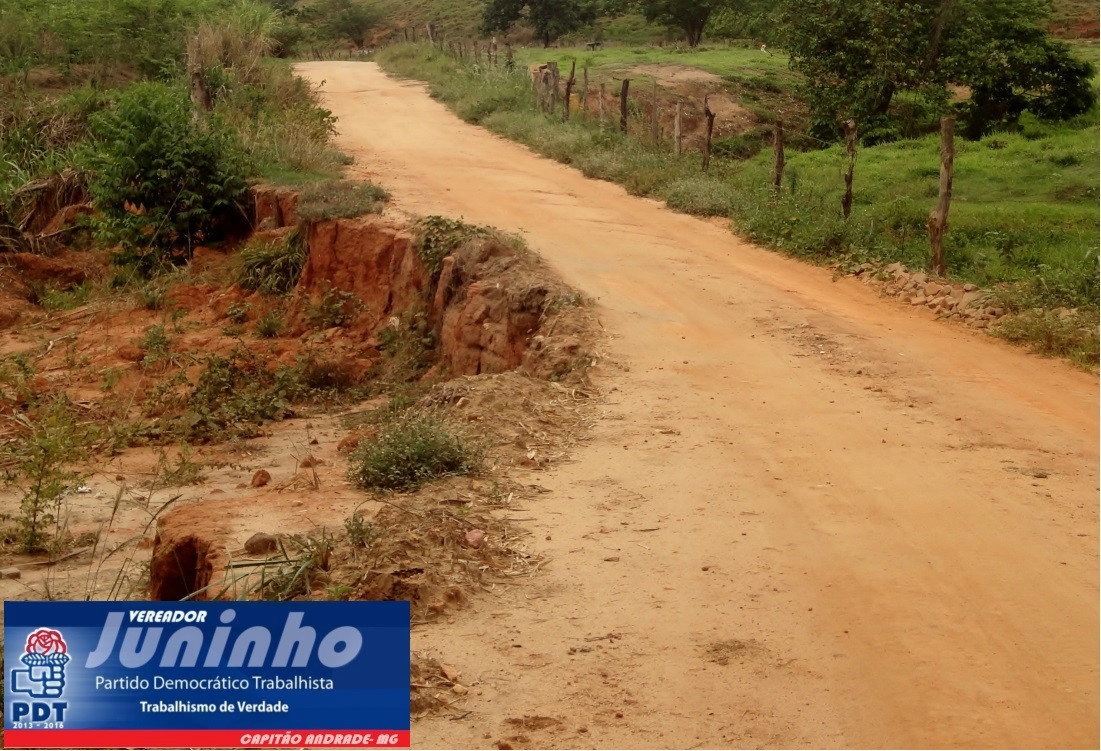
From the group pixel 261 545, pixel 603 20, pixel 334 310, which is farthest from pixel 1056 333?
pixel 603 20

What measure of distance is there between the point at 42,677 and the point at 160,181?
39.9ft

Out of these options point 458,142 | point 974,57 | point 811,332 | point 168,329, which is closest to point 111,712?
point 811,332

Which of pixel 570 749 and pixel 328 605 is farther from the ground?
pixel 328 605

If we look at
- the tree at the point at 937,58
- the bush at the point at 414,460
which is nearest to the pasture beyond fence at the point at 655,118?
the tree at the point at 937,58

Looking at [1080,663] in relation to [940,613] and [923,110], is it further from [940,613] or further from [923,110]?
[923,110]

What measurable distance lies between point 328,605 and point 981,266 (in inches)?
408

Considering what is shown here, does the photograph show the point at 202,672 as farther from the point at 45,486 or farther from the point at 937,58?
the point at 937,58

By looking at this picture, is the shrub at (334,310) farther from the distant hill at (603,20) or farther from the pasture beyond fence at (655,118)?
the distant hill at (603,20)

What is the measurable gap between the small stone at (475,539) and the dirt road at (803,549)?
13.4 inches

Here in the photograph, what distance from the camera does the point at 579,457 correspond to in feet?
24.8

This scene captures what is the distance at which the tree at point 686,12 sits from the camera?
36844 mm

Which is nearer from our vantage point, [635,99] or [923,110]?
[923,110]

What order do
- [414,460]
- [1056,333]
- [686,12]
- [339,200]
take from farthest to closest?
[686,12]
[339,200]
[1056,333]
[414,460]

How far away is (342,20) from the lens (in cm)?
5069
